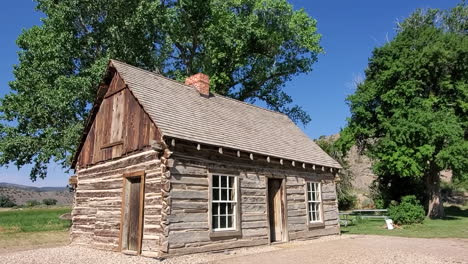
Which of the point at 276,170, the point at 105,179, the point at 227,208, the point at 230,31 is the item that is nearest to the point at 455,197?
the point at 230,31

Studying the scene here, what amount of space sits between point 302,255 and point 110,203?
23.3ft

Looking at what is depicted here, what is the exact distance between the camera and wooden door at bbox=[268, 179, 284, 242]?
48.0 feet

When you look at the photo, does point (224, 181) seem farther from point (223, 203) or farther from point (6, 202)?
point (6, 202)

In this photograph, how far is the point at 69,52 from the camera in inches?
930

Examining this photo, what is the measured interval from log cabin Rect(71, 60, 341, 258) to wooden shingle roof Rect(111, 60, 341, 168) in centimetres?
6

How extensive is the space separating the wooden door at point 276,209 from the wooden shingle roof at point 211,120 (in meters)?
1.30

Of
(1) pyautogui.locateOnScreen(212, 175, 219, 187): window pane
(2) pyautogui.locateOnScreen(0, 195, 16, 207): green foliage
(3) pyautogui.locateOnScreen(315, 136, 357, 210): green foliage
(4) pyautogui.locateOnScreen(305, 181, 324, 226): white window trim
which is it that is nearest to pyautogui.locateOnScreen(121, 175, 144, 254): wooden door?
(1) pyautogui.locateOnScreen(212, 175, 219, 187): window pane

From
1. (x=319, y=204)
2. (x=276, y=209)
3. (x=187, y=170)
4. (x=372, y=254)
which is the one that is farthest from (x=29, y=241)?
(x=372, y=254)

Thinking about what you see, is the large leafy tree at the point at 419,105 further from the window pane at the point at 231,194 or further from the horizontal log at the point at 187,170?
the horizontal log at the point at 187,170

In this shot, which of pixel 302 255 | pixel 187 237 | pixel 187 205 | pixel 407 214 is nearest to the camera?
pixel 187 237

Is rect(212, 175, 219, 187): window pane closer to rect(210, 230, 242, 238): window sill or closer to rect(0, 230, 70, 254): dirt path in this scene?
rect(210, 230, 242, 238): window sill

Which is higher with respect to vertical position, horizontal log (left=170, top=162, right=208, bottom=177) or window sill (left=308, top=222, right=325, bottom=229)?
horizontal log (left=170, top=162, right=208, bottom=177)

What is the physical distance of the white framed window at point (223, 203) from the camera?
11961 millimetres

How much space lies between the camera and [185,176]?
11.2 m
